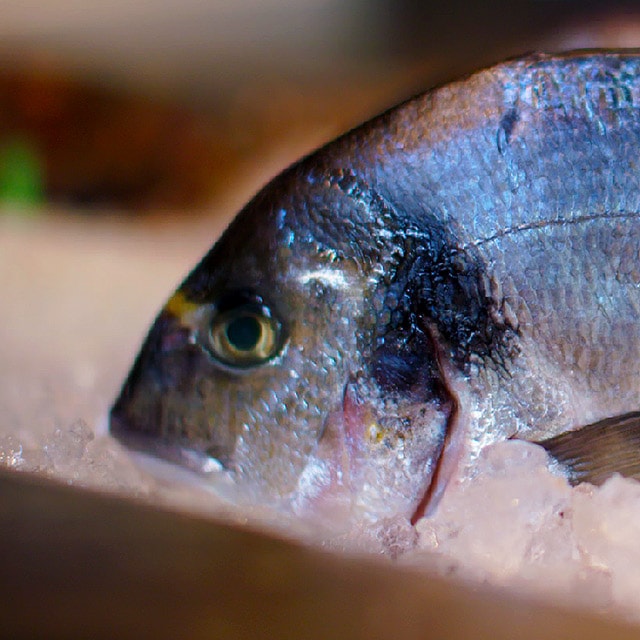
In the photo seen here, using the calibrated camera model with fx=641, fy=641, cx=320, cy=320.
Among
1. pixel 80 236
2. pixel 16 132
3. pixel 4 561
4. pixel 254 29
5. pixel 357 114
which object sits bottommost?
pixel 4 561

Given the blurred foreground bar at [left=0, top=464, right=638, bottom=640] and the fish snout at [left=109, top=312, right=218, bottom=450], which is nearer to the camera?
the blurred foreground bar at [left=0, top=464, right=638, bottom=640]

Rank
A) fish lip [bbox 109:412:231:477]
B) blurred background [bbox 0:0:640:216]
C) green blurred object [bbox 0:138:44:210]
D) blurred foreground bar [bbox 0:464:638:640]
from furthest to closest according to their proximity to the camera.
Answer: green blurred object [bbox 0:138:44:210], blurred background [bbox 0:0:640:216], fish lip [bbox 109:412:231:477], blurred foreground bar [bbox 0:464:638:640]

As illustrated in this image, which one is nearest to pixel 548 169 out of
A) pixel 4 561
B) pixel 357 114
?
pixel 4 561

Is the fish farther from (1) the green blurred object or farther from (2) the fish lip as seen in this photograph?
(1) the green blurred object

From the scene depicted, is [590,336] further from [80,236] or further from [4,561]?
[80,236]

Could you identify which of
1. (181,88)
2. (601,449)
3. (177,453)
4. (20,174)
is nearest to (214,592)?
(177,453)

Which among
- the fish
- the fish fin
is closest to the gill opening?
the fish

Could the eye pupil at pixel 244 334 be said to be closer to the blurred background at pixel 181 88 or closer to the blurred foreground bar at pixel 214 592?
the blurred foreground bar at pixel 214 592
